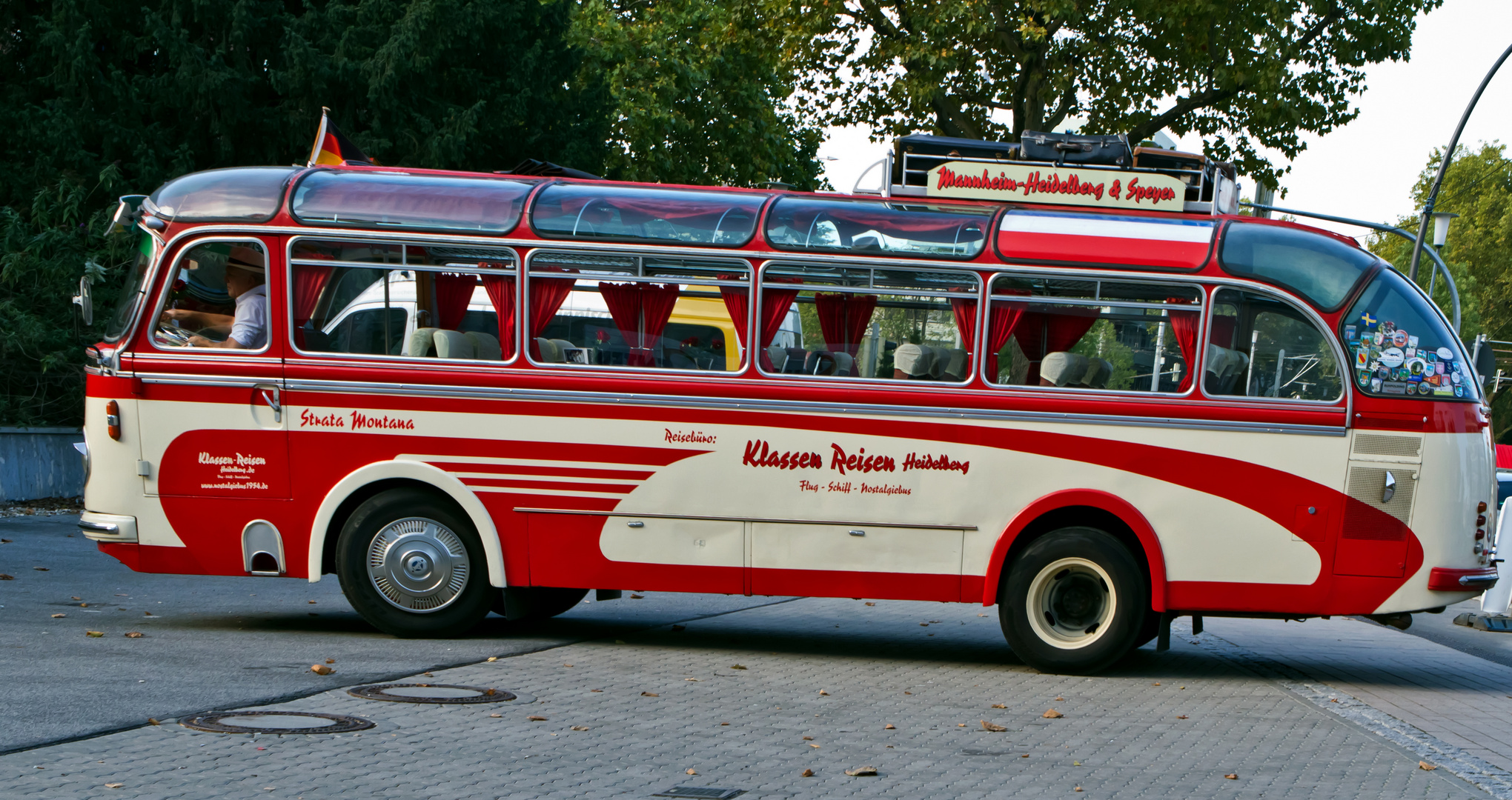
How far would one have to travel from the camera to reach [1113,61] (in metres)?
25.5

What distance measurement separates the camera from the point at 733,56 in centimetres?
3484

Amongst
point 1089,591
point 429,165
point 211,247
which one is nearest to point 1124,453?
point 1089,591

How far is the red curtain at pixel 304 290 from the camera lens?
32.1 ft

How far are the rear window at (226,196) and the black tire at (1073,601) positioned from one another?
205 inches

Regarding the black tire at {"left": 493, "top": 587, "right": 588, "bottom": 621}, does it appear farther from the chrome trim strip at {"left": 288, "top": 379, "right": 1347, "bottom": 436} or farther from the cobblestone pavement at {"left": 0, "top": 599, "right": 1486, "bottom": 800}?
the chrome trim strip at {"left": 288, "top": 379, "right": 1347, "bottom": 436}

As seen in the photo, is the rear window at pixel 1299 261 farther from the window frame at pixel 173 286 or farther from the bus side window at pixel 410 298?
the window frame at pixel 173 286

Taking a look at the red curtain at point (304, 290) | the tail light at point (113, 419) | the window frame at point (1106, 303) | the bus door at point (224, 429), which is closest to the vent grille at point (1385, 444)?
the window frame at point (1106, 303)

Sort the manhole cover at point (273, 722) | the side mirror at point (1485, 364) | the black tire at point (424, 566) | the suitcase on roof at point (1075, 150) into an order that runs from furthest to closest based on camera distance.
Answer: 1. the side mirror at point (1485, 364)
2. the suitcase on roof at point (1075, 150)
3. the black tire at point (424, 566)
4. the manhole cover at point (273, 722)

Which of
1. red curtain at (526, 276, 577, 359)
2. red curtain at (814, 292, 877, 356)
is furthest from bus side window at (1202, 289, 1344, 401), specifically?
red curtain at (526, 276, 577, 359)

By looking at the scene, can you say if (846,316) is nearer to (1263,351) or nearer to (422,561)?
(1263,351)

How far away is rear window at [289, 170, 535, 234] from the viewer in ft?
32.0

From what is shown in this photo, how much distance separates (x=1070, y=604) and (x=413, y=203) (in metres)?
4.79

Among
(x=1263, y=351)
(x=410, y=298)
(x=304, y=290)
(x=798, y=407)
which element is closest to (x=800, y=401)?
(x=798, y=407)

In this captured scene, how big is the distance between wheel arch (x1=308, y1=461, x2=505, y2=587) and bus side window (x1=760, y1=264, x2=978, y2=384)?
79.4 inches
